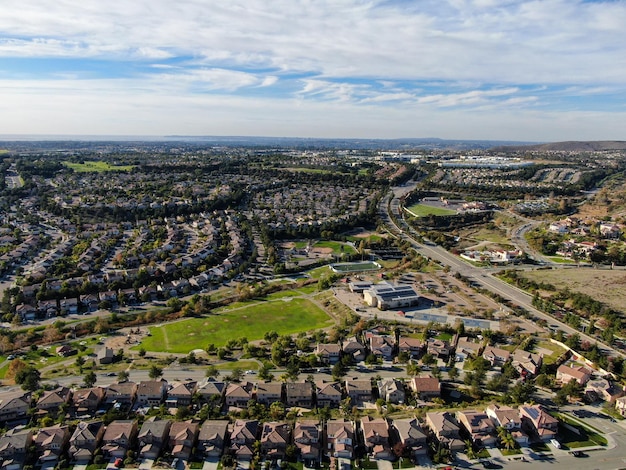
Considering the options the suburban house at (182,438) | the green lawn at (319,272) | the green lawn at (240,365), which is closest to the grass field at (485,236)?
the green lawn at (319,272)

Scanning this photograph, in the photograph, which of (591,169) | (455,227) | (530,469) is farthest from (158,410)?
(591,169)

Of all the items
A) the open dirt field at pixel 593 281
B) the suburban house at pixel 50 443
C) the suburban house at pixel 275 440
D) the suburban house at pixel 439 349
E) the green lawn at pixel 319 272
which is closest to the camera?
the suburban house at pixel 50 443

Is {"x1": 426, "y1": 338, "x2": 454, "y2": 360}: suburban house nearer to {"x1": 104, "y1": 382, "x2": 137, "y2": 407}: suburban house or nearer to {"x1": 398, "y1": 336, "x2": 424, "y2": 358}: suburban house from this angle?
{"x1": 398, "y1": 336, "x2": 424, "y2": 358}: suburban house

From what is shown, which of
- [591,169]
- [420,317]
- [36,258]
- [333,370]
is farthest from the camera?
[591,169]

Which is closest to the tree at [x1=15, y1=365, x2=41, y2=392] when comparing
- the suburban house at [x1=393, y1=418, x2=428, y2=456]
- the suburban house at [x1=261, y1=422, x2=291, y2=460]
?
the suburban house at [x1=261, y1=422, x2=291, y2=460]

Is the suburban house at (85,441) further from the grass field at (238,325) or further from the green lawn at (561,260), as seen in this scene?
the green lawn at (561,260)

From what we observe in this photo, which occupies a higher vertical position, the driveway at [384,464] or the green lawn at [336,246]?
the green lawn at [336,246]

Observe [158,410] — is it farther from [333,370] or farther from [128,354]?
[333,370]
